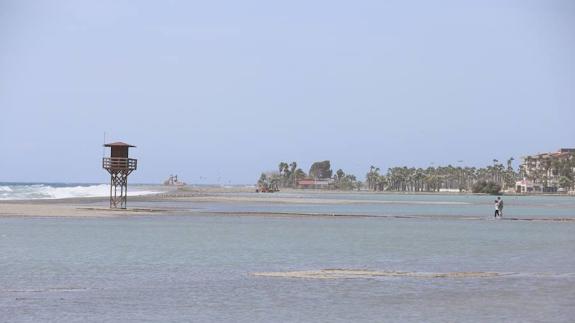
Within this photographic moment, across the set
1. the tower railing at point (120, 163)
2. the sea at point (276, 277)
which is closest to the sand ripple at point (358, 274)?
the sea at point (276, 277)

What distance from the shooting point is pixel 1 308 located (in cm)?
1956

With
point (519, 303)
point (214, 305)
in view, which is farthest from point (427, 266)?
point (214, 305)

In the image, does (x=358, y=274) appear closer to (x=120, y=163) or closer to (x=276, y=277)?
(x=276, y=277)

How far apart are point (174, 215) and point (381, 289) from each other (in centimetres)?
5101

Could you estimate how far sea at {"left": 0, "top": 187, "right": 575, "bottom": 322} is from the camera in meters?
19.8

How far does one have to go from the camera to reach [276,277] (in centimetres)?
2686

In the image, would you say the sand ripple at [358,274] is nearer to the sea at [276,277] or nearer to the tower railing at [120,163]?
the sea at [276,277]

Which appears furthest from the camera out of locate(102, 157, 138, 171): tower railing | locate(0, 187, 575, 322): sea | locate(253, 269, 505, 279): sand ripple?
locate(102, 157, 138, 171): tower railing

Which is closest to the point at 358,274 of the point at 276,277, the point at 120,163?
the point at 276,277

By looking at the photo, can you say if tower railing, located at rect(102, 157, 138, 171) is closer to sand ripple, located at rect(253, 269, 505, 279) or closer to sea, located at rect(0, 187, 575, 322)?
sea, located at rect(0, 187, 575, 322)

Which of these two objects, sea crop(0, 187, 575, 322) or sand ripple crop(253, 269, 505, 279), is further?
sand ripple crop(253, 269, 505, 279)

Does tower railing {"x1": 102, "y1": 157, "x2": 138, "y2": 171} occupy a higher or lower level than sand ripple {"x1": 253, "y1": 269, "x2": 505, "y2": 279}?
higher

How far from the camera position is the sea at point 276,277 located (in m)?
19.8

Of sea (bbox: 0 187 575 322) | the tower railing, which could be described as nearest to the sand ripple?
sea (bbox: 0 187 575 322)
